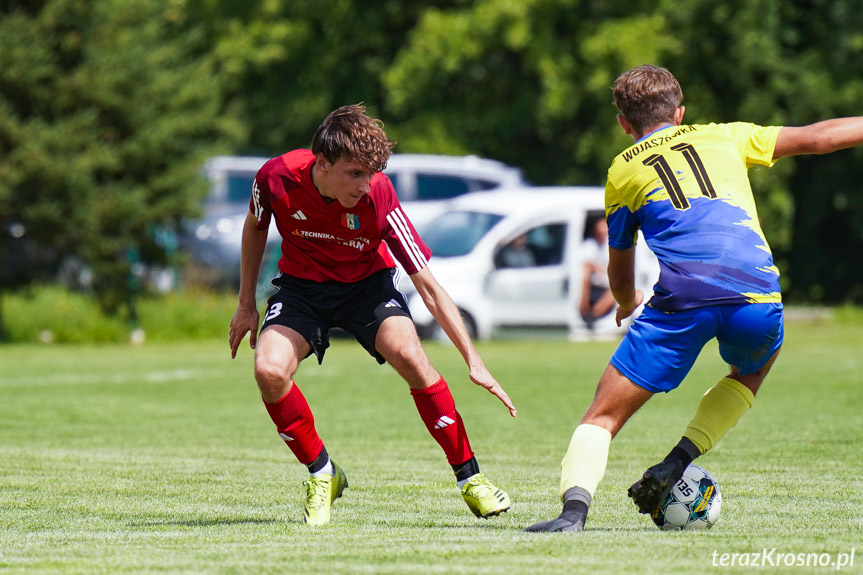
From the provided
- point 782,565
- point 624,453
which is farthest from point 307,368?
point 782,565

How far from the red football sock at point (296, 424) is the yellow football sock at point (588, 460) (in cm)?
124

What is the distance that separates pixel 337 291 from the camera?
593 cm

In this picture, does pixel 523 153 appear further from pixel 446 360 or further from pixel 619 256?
pixel 619 256

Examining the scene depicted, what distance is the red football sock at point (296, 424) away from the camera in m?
5.83

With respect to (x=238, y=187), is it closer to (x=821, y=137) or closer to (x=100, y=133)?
(x=100, y=133)

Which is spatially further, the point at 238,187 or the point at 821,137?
the point at 238,187

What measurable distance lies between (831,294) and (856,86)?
16.2 ft

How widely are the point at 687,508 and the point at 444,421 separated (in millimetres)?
1138

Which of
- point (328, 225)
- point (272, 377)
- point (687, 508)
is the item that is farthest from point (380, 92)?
point (687, 508)

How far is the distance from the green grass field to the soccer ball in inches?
4.4

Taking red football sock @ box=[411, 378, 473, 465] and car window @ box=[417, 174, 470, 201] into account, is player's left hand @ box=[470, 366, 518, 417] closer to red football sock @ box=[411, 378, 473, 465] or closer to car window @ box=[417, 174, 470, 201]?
red football sock @ box=[411, 378, 473, 465]

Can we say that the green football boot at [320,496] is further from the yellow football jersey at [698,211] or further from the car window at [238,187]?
the car window at [238,187]

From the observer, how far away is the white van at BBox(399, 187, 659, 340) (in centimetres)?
1894

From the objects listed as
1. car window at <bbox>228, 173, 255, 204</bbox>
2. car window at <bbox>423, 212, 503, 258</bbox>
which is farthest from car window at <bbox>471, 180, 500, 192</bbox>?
car window at <bbox>228, 173, 255, 204</bbox>
